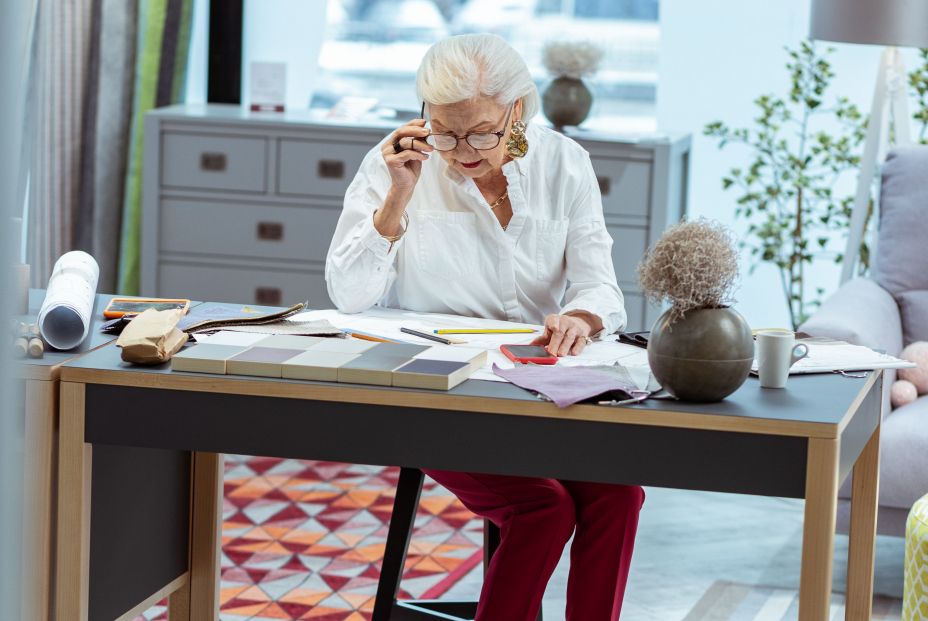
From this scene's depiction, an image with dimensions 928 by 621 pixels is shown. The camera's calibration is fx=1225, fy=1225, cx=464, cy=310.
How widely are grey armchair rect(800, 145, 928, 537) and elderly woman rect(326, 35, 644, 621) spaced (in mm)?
652

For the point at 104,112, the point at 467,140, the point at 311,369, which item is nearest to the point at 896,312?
the point at 467,140

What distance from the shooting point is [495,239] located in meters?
2.18

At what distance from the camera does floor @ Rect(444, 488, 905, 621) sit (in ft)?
8.36

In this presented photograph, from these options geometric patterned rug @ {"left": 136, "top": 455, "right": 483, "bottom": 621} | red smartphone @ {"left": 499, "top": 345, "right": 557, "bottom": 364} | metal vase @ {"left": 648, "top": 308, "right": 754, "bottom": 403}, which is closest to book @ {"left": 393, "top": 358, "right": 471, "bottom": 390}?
red smartphone @ {"left": 499, "top": 345, "right": 557, "bottom": 364}

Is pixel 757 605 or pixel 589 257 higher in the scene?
pixel 589 257

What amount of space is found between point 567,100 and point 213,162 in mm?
1135

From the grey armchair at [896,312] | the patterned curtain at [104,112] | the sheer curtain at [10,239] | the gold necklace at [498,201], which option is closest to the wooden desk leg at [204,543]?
the gold necklace at [498,201]

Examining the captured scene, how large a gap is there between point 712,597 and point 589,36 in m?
2.24

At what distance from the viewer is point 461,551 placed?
281cm

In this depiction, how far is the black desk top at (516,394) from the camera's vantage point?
1433 millimetres

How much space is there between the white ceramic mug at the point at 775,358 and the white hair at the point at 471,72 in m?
0.71

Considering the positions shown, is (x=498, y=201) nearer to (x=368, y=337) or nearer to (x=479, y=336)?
(x=479, y=336)

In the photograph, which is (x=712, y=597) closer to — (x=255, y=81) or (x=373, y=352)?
(x=373, y=352)

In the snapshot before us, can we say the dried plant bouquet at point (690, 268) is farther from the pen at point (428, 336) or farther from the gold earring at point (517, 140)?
the gold earring at point (517, 140)
